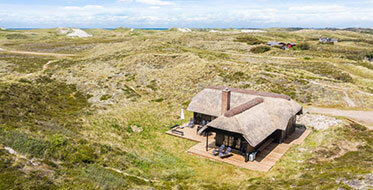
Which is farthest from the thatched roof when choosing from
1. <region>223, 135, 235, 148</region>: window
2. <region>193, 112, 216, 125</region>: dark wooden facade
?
<region>223, 135, 235, 148</region>: window

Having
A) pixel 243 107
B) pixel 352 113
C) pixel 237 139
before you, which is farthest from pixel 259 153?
pixel 352 113

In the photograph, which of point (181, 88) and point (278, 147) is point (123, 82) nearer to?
point (181, 88)

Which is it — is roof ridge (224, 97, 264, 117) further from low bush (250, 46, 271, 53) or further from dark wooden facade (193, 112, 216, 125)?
low bush (250, 46, 271, 53)

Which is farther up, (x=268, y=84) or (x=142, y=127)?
(x=268, y=84)

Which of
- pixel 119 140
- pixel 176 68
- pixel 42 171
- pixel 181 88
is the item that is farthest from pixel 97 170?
pixel 176 68

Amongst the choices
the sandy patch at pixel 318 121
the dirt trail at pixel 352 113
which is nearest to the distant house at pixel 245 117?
the sandy patch at pixel 318 121

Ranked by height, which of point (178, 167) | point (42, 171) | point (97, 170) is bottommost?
point (178, 167)

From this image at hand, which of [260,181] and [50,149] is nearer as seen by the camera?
[50,149]
